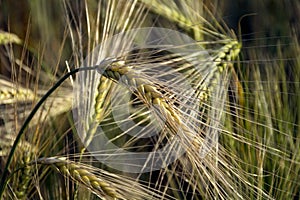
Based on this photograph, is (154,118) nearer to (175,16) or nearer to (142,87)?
(142,87)

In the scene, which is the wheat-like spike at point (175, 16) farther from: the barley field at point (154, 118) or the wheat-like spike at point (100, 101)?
the wheat-like spike at point (100, 101)

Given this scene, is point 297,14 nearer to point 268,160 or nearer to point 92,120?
point 268,160

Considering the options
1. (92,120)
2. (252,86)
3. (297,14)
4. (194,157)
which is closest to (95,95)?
(92,120)

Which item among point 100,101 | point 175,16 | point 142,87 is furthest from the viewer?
point 175,16

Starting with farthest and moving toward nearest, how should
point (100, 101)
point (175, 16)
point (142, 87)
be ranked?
point (175, 16) → point (100, 101) → point (142, 87)

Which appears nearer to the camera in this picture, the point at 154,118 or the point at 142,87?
the point at 142,87

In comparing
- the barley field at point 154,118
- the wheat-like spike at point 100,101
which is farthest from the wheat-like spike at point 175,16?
the wheat-like spike at point 100,101

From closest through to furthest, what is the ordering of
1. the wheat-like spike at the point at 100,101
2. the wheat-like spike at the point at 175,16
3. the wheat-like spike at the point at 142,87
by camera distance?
1. the wheat-like spike at the point at 142,87
2. the wheat-like spike at the point at 100,101
3. the wheat-like spike at the point at 175,16

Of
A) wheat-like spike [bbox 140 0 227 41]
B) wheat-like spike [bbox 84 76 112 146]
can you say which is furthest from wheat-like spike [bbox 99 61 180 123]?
wheat-like spike [bbox 140 0 227 41]

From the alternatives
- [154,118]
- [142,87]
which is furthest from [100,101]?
[142,87]
